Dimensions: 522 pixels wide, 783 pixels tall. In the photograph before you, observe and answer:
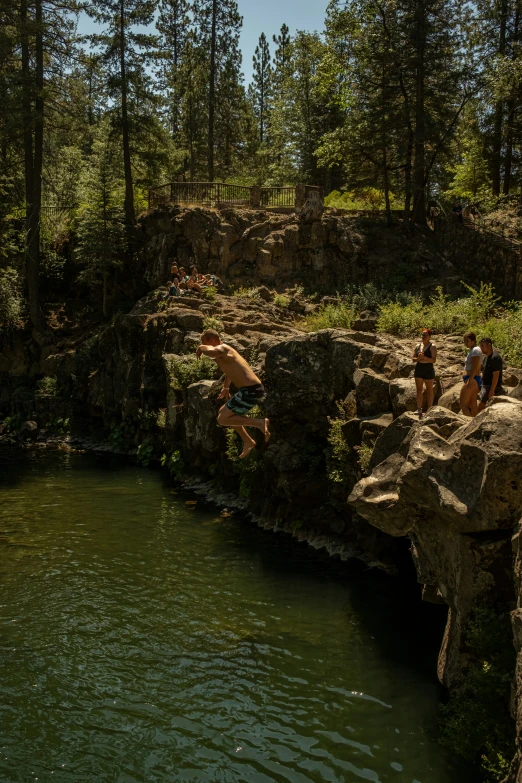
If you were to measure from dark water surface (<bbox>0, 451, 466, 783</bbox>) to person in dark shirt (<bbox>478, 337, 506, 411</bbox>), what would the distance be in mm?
4685

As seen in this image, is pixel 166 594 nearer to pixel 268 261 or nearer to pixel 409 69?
pixel 268 261

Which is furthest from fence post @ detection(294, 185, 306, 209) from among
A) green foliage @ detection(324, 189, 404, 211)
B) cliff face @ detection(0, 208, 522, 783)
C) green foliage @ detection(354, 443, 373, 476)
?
green foliage @ detection(354, 443, 373, 476)

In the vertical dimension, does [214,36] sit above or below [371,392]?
above

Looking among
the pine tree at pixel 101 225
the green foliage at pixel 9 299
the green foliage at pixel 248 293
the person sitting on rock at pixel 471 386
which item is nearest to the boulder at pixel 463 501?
the person sitting on rock at pixel 471 386

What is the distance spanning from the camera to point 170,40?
5184 centimetres

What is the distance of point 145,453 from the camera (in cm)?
2561

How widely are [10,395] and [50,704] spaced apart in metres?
23.9

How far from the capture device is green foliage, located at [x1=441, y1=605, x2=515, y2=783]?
8.55 m

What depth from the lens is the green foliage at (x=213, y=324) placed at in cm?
2423

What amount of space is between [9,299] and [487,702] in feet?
92.7

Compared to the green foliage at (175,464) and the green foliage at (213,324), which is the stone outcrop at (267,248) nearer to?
the green foliage at (213,324)

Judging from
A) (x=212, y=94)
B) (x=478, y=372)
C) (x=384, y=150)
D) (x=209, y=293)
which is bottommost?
(x=478, y=372)

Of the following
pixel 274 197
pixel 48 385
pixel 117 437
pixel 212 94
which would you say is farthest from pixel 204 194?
pixel 117 437

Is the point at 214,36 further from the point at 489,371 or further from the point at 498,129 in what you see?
the point at 489,371
